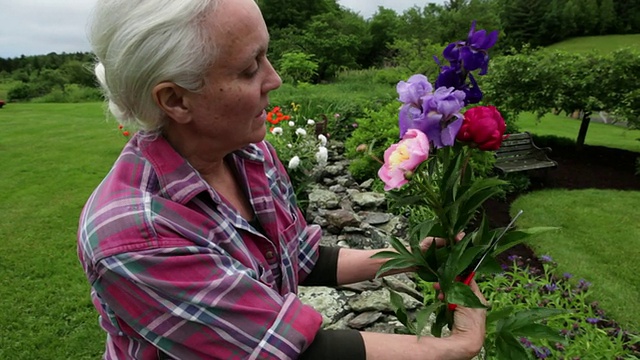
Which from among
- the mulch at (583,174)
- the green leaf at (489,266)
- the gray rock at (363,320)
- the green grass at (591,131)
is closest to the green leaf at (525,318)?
the green leaf at (489,266)

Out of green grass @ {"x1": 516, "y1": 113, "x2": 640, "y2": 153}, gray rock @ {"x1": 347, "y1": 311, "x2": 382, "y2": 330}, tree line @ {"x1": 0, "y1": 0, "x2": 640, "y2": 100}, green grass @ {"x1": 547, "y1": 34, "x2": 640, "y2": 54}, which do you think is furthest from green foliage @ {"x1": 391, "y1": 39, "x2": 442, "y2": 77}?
green grass @ {"x1": 547, "y1": 34, "x2": 640, "y2": 54}

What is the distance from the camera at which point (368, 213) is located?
165 inches

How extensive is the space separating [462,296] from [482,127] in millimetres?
375

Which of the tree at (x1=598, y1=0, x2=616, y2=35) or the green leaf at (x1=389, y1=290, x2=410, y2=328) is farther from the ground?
the tree at (x1=598, y1=0, x2=616, y2=35)

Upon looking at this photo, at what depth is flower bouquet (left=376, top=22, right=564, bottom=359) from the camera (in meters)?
0.95

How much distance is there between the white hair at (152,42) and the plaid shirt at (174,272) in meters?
0.18

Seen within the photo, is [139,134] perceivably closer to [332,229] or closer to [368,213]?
[332,229]

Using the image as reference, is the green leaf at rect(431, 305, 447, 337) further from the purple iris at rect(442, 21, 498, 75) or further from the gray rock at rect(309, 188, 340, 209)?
the gray rock at rect(309, 188, 340, 209)

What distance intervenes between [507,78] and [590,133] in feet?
16.9

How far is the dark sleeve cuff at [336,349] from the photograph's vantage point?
3.51ft

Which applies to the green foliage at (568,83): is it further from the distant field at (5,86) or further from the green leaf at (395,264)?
the distant field at (5,86)

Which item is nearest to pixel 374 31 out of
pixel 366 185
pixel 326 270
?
pixel 366 185

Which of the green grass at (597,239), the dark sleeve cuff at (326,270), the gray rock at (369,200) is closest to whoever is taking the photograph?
the dark sleeve cuff at (326,270)

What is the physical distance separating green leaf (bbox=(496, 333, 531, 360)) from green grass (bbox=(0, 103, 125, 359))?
2.63m
